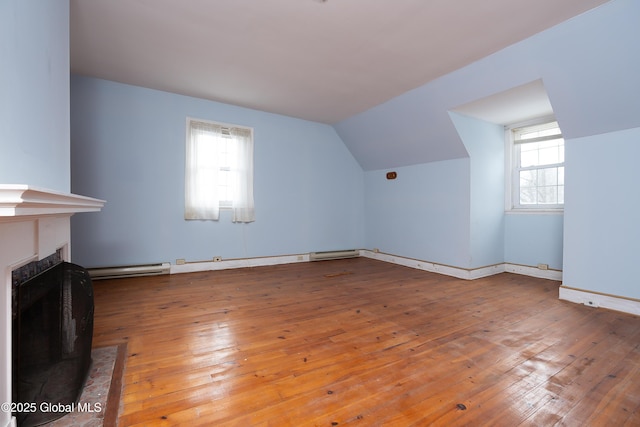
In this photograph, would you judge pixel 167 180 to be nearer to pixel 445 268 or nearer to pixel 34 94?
pixel 34 94

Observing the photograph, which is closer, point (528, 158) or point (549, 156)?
point (549, 156)

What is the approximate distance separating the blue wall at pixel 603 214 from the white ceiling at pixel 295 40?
1.41m

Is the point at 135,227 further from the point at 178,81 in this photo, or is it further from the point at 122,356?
the point at 122,356

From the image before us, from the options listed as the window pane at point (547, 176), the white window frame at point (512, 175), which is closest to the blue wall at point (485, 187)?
the white window frame at point (512, 175)

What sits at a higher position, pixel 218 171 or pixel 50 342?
pixel 218 171

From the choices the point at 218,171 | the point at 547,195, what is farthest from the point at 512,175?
the point at 218,171

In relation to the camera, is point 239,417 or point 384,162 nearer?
point 239,417

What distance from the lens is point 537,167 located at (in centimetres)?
417

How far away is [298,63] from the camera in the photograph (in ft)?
A: 10.4

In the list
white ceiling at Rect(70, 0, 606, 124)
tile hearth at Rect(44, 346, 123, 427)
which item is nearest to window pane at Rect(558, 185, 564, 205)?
white ceiling at Rect(70, 0, 606, 124)

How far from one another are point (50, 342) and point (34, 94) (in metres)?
1.30

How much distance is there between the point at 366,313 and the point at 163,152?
143 inches

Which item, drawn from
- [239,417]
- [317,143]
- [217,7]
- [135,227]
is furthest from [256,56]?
[239,417]

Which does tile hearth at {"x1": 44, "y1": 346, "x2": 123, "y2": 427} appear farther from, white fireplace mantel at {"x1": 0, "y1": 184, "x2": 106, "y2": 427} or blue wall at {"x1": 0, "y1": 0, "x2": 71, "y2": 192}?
blue wall at {"x1": 0, "y1": 0, "x2": 71, "y2": 192}
